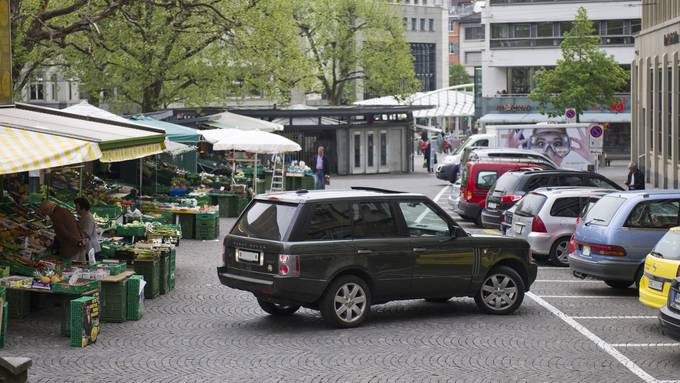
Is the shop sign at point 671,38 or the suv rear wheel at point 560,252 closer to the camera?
the suv rear wheel at point 560,252

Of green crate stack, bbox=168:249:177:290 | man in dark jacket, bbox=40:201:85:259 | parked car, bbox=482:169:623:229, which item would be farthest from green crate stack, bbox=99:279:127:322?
parked car, bbox=482:169:623:229

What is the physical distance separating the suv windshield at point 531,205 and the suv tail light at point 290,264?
8866 mm

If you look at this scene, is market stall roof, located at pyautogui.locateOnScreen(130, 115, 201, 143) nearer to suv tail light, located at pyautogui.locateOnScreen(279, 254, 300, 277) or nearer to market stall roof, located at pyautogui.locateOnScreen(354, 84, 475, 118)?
suv tail light, located at pyautogui.locateOnScreen(279, 254, 300, 277)

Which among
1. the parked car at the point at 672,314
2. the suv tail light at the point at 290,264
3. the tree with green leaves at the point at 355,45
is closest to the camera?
the parked car at the point at 672,314

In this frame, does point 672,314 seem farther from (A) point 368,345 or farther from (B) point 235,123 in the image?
(B) point 235,123

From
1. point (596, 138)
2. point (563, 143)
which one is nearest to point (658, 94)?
point (563, 143)

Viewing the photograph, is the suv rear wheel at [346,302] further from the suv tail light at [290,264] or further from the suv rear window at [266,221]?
the suv rear window at [266,221]

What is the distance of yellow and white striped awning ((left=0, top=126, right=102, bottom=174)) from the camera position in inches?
535

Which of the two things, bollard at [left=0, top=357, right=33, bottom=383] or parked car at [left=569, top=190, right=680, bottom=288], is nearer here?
bollard at [left=0, top=357, right=33, bottom=383]

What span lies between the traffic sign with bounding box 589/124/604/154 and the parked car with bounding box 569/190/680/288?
20.5 metres

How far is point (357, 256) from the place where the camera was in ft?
47.3

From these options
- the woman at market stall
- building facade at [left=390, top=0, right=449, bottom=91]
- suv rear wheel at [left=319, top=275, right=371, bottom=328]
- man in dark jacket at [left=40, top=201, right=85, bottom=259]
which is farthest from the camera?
building facade at [left=390, top=0, right=449, bottom=91]

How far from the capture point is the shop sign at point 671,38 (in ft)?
139

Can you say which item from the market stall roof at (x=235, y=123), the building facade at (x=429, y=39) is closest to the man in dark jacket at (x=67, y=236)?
the market stall roof at (x=235, y=123)
